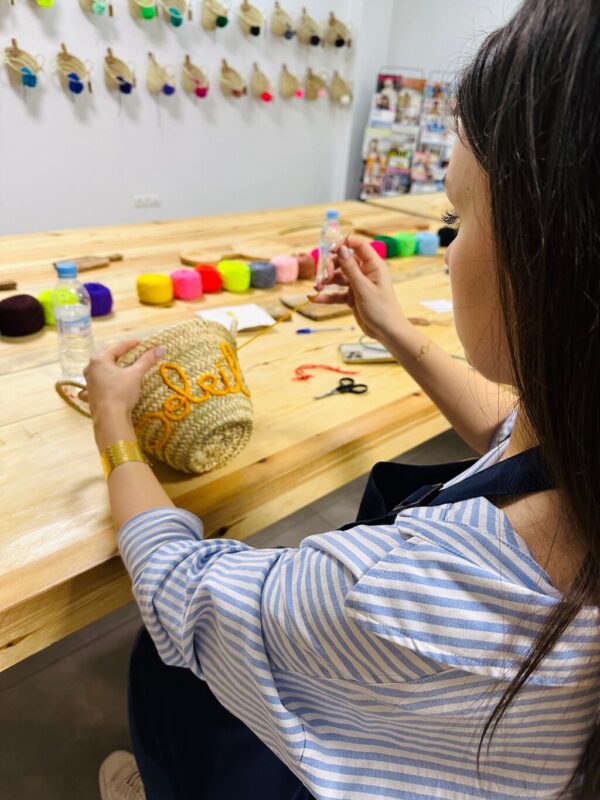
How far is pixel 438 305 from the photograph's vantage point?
148 centimetres

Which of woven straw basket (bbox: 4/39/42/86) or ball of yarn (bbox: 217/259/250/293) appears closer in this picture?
ball of yarn (bbox: 217/259/250/293)

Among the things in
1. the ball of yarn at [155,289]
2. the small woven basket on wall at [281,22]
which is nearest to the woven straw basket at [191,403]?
the ball of yarn at [155,289]

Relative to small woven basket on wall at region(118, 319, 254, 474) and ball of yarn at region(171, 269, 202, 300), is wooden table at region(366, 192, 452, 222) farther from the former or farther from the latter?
small woven basket on wall at region(118, 319, 254, 474)

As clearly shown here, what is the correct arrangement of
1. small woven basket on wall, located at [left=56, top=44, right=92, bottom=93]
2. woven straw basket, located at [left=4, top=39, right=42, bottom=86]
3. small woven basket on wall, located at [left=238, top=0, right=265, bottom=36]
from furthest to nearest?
small woven basket on wall, located at [left=238, top=0, right=265, bottom=36] → small woven basket on wall, located at [left=56, top=44, right=92, bottom=93] → woven straw basket, located at [left=4, top=39, right=42, bottom=86]

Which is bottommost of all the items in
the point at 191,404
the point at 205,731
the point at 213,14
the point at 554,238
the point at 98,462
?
the point at 205,731

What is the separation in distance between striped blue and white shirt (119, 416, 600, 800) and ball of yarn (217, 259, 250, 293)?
933mm

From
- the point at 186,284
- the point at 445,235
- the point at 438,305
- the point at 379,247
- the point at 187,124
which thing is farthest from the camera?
the point at 187,124

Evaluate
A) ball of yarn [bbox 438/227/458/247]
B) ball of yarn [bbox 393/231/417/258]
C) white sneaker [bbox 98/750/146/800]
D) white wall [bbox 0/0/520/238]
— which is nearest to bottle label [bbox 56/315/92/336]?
white sneaker [bbox 98/750/146/800]

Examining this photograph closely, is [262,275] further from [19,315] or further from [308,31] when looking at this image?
[308,31]

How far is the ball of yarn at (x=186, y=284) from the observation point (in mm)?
1375

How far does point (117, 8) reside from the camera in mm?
3002

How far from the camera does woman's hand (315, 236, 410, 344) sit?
39.0 inches

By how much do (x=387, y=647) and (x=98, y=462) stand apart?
508 mm

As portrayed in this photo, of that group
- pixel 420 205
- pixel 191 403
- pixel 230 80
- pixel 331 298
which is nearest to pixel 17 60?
pixel 230 80
